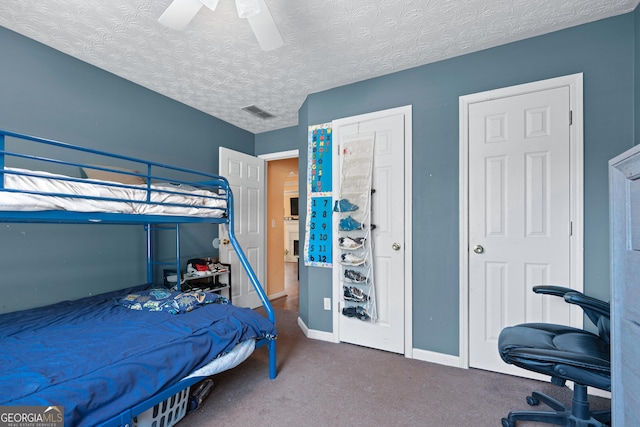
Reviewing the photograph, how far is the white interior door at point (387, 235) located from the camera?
247cm

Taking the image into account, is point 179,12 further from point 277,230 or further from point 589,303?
point 277,230

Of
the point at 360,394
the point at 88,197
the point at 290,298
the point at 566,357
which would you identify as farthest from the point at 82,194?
the point at 290,298

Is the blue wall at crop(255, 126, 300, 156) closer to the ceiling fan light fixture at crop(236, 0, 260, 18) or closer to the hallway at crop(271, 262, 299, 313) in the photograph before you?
the hallway at crop(271, 262, 299, 313)

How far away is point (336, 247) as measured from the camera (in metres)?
2.72

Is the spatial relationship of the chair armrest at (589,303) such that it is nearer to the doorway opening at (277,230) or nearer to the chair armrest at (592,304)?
the chair armrest at (592,304)

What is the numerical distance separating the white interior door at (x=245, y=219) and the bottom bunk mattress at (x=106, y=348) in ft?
4.72

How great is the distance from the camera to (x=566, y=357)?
1188mm

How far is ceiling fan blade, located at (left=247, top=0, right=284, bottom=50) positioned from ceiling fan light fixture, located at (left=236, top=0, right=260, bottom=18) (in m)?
0.09

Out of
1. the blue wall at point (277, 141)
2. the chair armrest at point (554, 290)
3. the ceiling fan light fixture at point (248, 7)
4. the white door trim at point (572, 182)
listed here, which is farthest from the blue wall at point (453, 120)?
the ceiling fan light fixture at point (248, 7)

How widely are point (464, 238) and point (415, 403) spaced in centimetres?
124

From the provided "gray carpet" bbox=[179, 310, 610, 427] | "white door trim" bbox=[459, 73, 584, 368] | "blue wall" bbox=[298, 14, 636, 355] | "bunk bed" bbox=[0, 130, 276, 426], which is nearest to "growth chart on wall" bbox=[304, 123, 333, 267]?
"blue wall" bbox=[298, 14, 636, 355]

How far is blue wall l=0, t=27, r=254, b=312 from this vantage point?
6.62ft

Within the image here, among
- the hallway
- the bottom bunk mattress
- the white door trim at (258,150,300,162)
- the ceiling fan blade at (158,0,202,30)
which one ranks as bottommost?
the hallway

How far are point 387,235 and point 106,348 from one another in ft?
6.81
